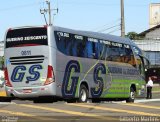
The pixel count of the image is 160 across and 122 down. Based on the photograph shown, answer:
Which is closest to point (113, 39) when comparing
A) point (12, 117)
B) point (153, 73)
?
point (12, 117)

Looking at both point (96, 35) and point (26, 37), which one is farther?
point (96, 35)

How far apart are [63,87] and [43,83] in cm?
106

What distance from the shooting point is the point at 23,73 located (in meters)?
22.0

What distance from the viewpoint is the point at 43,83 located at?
21625 mm

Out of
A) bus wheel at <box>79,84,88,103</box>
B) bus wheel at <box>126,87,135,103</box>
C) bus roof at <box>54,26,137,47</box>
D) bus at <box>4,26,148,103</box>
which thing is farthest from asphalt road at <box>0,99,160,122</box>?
bus wheel at <box>126,87,135,103</box>

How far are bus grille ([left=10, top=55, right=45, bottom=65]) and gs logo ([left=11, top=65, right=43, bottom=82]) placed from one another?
219 mm

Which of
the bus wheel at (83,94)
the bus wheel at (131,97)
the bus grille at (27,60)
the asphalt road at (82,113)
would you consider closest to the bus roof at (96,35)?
the bus grille at (27,60)

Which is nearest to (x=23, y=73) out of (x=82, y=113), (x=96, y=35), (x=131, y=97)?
(x=96, y=35)

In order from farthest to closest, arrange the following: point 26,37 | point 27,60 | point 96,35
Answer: point 96,35, point 26,37, point 27,60

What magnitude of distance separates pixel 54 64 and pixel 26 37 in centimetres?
180

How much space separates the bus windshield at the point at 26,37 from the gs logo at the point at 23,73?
0.99 metres

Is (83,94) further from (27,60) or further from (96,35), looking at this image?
(27,60)

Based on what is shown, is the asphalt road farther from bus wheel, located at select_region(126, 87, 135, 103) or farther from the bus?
bus wheel, located at select_region(126, 87, 135, 103)

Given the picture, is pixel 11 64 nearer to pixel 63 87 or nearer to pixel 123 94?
pixel 63 87
